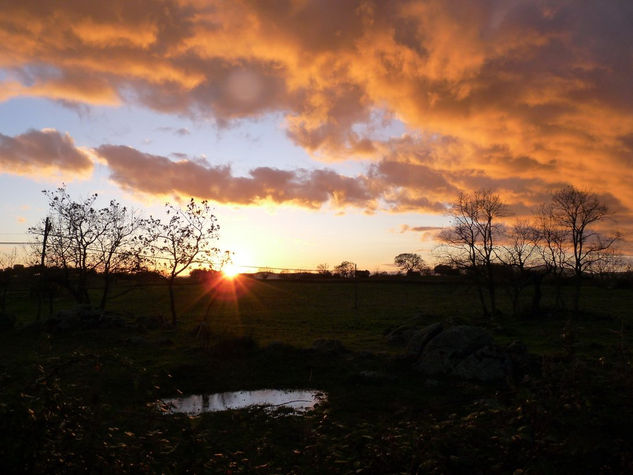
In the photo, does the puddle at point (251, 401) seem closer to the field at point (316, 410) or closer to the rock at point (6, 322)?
the field at point (316, 410)

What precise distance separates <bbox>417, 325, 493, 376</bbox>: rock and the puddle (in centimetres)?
473

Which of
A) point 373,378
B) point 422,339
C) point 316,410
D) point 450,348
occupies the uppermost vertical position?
point 422,339

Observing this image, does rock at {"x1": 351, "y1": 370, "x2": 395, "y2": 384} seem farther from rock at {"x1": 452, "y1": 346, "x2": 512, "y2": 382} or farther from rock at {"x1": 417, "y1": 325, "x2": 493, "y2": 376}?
rock at {"x1": 452, "y1": 346, "x2": 512, "y2": 382}

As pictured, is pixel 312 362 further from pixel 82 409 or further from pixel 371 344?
pixel 82 409

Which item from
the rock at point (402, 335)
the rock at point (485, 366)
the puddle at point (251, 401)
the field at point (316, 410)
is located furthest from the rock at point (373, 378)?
the rock at point (402, 335)

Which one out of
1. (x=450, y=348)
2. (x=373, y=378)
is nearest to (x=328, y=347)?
(x=373, y=378)

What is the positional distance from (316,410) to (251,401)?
3020 millimetres

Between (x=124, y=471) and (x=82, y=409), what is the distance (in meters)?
0.97

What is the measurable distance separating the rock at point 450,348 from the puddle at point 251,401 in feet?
15.5

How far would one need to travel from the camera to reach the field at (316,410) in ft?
16.5

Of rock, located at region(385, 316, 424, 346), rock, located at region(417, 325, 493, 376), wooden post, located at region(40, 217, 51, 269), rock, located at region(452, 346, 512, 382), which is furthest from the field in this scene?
wooden post, located at region(40, 217, 51, 269)

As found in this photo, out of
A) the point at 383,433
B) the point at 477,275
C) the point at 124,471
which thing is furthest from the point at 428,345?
the point at 477,275

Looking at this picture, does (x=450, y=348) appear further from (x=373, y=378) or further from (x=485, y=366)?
(x=373, y=378)

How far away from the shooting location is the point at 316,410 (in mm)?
12930
